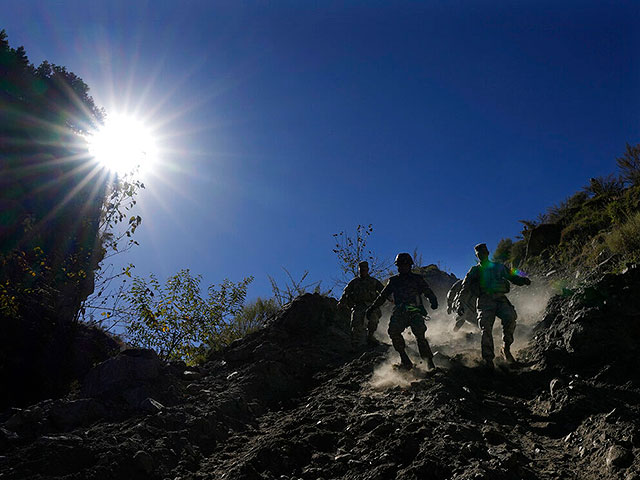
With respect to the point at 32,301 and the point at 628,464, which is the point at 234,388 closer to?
the point at 628,464

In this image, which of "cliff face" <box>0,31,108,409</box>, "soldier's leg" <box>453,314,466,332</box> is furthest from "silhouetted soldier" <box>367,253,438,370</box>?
"cliff face" <box>0,31,108,409</box>

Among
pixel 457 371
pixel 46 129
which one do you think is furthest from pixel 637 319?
pixel 46 129

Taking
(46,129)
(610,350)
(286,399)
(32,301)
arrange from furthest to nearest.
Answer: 1. (46,129)
2. (32,301)
3. (286,399)
4. (610,350)

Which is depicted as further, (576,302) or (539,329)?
(539,329)

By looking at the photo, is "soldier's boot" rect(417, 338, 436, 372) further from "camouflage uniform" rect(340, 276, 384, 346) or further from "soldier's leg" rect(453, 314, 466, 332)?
"soldier's leg" rect(453, 314, 466, 332)

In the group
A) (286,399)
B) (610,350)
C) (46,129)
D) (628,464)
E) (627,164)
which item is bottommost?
(628,464)

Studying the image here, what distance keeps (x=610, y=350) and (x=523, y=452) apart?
2.42 metres

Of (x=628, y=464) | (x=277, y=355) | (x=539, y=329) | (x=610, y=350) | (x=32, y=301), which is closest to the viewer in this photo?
(x=628, y=464)

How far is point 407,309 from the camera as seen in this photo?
748 centimetres

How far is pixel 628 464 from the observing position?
295cm

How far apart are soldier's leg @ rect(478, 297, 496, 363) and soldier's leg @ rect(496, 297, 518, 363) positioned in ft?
0.43

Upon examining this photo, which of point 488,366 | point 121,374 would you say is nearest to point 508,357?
point 488,366

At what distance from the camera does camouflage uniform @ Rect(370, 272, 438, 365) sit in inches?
277

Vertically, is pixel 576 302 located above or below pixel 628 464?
above
